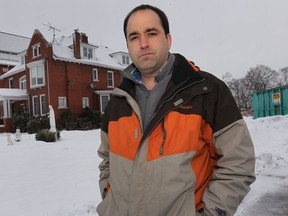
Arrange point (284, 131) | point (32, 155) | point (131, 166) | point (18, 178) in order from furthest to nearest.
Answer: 1. point (284, 131)
2. point (32, 155)
3. point (18, 178)
4. point (131, 166)

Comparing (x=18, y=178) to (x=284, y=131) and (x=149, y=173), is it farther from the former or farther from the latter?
(x=284, y=131)

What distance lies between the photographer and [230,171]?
1816 millimetres

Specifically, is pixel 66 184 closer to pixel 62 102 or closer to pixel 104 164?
pixel 104 164

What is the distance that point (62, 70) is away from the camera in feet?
83.9

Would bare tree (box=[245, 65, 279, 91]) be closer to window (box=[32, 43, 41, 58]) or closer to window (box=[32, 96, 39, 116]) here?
window (box=[32, 43, 41, 58])

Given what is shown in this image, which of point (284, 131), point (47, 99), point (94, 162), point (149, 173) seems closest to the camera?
point (149, 173)

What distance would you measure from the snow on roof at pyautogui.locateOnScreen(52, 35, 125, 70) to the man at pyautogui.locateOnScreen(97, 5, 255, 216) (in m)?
24.5

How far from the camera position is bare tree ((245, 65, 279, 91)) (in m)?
65.7

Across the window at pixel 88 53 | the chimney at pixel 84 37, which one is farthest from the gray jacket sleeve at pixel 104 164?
the chimney at pixel 84 37

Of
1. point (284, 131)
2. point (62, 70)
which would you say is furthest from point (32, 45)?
point (284, 131)

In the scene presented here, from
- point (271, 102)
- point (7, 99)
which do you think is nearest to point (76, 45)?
point (7, 99)

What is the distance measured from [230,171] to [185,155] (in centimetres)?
32

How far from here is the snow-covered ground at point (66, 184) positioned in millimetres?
5007

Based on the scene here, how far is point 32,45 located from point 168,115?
92.0ft
